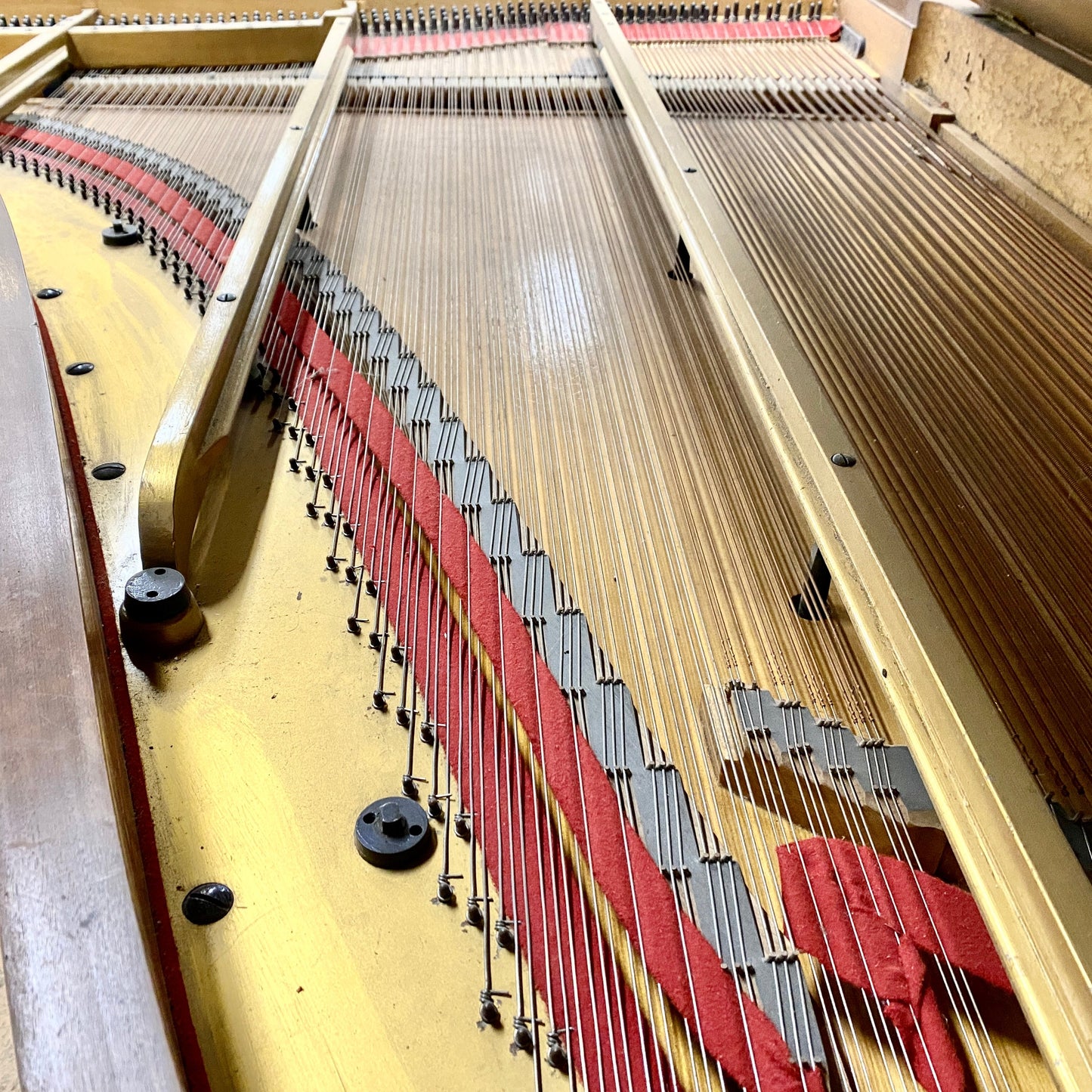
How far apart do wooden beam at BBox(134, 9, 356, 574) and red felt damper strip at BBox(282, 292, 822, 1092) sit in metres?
0.26

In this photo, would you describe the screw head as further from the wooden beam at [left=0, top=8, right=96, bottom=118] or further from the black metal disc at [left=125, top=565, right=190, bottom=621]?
the wooden beam at [left=0, top=8, right=96, bottom=118]

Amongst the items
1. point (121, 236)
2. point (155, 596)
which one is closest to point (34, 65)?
point (121, 236)

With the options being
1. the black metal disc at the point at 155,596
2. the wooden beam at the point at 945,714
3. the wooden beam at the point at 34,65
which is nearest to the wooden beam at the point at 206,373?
the black metal disc at the point at 155,596

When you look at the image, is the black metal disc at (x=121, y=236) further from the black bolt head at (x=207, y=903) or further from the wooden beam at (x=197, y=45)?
the black bolt head at (x=207, y=903)

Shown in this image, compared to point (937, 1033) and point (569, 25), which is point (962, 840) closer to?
point (937, 1033)

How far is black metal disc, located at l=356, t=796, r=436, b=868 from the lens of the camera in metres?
1.19

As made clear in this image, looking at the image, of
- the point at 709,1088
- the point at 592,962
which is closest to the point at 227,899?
the point at 592,962

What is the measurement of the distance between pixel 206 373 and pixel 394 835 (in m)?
0.90

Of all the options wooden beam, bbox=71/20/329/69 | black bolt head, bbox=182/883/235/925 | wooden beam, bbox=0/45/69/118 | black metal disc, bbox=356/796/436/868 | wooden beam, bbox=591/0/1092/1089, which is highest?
wooden beam, bbox=71/20/329/69

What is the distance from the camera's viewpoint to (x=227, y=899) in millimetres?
1149

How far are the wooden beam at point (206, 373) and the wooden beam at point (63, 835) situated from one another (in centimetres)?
12

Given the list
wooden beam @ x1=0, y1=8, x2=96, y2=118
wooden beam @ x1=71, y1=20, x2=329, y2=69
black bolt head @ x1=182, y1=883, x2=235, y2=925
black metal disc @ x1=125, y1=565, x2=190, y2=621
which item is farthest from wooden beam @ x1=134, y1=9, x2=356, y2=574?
wooden beam @ x1=0, y1=8, x2=96, y2=118

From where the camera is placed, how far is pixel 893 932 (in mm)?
1146

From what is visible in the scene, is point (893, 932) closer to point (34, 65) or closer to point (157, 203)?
point (157, 203)
